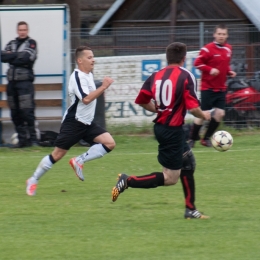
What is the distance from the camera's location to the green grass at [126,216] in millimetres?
5688

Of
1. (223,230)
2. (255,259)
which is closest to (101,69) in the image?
(223,230)

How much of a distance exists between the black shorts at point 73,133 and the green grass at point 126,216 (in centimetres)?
56

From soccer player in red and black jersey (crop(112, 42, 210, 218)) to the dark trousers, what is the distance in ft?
18.4

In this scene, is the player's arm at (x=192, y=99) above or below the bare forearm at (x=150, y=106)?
above

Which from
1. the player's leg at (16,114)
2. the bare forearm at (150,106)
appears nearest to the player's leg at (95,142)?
the bare forearm at (150,106)

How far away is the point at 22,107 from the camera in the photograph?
39.8 ft

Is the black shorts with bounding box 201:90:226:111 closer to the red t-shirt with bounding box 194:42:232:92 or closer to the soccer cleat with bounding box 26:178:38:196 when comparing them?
the red t-shirt with bounding box 194:42:232:92

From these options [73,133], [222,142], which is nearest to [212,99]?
[222,142]

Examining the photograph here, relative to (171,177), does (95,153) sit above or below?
below

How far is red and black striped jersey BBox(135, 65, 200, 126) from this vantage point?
643 centimetres

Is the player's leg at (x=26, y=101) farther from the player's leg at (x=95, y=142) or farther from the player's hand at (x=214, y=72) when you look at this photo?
the player's leg at (x=95, y=142)

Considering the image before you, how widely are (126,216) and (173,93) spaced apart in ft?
4.19

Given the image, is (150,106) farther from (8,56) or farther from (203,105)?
(8,56)

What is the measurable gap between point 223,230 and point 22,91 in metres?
6.49
